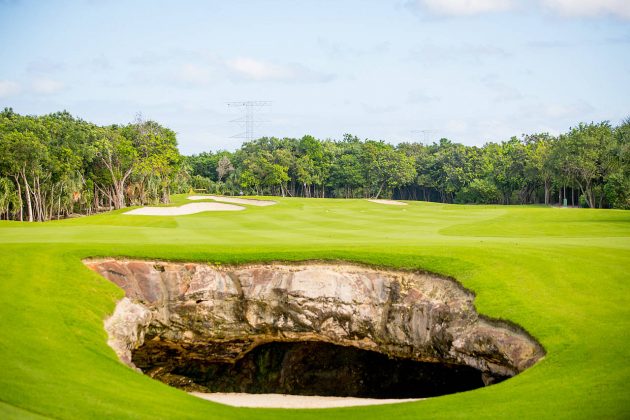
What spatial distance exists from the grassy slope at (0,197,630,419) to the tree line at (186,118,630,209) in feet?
203

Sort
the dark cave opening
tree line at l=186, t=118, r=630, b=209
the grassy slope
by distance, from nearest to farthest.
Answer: the grassy slope → the dark cave opening → tree line at l=186, t=118, r=630, b=209

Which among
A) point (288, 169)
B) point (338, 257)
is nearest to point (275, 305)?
point (338, 257)

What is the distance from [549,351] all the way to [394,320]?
795cm

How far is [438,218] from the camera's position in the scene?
50500 millimetres

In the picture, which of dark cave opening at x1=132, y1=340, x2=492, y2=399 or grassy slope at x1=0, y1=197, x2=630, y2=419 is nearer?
grassy slope at x1=0, y1=197, x2=630, y2=419

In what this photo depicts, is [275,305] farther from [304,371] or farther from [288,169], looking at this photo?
[288,169]

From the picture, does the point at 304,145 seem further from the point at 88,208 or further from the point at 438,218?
the point at 438,218

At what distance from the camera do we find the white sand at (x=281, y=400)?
21703mm

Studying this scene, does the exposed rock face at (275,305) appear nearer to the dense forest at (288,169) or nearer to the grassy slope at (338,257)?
the grassy slope at (338,257)

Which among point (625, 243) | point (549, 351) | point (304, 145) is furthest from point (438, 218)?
point (304, 145)

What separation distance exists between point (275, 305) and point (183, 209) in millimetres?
32319

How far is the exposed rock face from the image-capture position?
84.8 ft

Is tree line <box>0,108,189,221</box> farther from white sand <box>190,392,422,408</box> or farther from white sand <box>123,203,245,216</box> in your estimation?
white sand <box>190,392,422,408</box>

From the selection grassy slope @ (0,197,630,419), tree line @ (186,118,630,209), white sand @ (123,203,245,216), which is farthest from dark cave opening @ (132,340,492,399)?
tree line @ (186,118,630,209)
